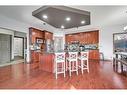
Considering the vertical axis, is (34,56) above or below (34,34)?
below

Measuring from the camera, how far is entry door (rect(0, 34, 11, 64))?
6473 millimetres

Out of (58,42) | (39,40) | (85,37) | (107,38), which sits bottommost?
(58,42)

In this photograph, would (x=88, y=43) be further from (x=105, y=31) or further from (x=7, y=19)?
(x=7, y=19)

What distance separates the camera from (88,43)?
377 inches

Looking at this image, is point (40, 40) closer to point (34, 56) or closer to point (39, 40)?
point (39, 40)

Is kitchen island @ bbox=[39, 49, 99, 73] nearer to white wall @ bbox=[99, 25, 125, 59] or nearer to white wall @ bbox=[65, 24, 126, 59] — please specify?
white wall @ bbox=[65, 24, 126, 59]

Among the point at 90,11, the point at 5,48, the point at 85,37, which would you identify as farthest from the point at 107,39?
the point at 5,48

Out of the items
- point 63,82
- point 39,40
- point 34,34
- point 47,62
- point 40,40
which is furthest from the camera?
point 40,40

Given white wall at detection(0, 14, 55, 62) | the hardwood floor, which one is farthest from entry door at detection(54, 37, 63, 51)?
the hardwood floor

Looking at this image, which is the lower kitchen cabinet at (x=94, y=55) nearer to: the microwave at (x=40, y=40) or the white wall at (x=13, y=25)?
the microwave at (x=40, y=40)

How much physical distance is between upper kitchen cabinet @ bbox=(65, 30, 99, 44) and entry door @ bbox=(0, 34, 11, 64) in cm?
544

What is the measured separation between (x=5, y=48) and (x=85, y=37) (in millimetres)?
6390

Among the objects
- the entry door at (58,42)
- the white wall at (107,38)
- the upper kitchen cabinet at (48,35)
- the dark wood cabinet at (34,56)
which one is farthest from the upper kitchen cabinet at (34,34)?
the white wall at (107,38)

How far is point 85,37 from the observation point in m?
9.68
